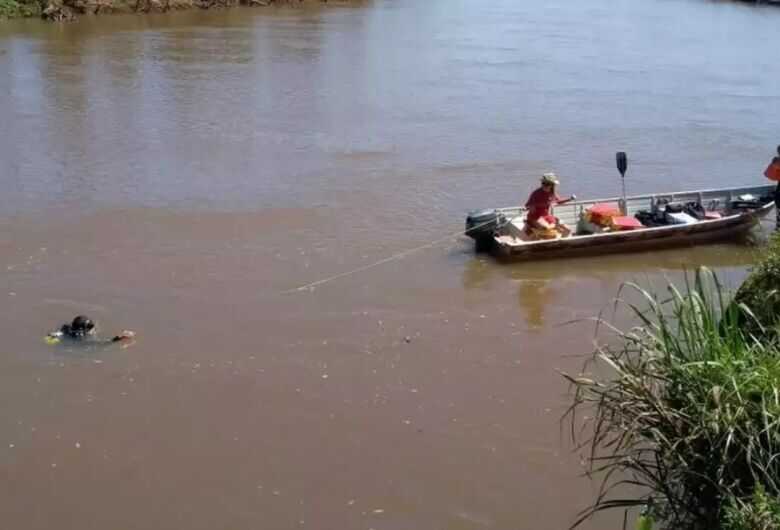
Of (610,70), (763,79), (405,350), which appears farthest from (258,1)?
(405,350)

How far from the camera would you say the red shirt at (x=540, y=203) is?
1238cm

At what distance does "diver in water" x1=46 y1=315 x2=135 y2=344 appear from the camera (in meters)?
9.79

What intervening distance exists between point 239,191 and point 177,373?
6544 millimetres

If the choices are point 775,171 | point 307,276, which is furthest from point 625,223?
point 307,276

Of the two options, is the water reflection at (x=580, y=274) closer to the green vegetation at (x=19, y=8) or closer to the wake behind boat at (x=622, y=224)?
the wake behind boat at (x=622, y=224)

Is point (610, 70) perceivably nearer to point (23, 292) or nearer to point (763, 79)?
point (763, 79)

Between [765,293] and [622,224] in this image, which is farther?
[622,224]

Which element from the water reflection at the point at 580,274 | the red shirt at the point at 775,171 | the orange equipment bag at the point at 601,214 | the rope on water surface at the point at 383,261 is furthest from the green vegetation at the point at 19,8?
the red shirt at the point at 775,171

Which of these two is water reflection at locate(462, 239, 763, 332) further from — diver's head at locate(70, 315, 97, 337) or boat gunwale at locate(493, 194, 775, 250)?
diver's head at locate(70, 315, 97, 337)

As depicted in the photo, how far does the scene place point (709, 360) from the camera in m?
4.94

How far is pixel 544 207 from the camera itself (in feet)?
40.9

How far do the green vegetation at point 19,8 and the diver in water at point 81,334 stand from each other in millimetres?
26702

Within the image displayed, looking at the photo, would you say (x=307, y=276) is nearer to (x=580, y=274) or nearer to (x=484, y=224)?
(x=484, y=224)

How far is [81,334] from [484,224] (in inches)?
212
